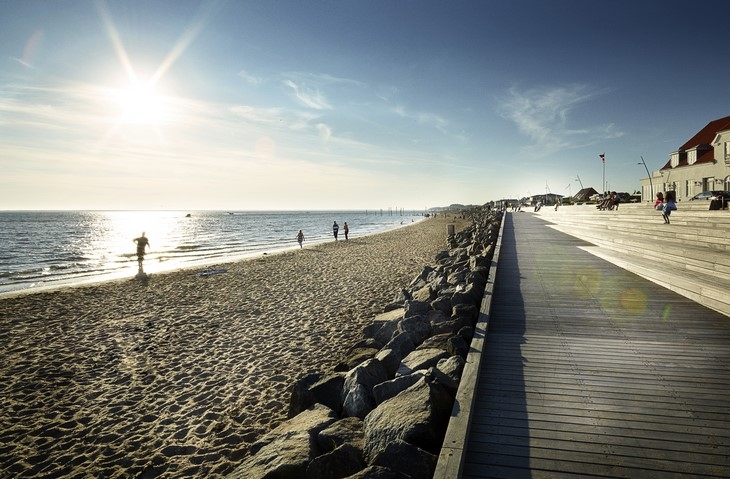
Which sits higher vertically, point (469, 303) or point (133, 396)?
point (469, 303)

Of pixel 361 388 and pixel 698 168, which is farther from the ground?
pixel 698 168

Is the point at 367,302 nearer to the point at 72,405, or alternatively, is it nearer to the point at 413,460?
the point at 72,405

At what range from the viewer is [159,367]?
290 inches

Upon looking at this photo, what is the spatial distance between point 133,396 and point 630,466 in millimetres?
7295

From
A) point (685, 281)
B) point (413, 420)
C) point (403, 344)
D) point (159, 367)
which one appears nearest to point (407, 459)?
point (413, 420)

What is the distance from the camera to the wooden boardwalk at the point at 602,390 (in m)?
2.88

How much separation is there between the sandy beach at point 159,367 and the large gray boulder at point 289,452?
99cm

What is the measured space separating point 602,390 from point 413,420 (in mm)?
2270

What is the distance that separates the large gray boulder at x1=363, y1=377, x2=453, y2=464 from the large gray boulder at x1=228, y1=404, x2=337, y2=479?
23.6 inches

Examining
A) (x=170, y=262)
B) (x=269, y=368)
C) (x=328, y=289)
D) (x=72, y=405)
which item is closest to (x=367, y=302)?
(x=328, y=289)

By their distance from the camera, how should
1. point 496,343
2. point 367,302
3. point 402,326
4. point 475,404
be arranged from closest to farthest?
point 475,404, point 496,343, point 402,326, point 367,302

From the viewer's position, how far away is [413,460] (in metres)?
2.91

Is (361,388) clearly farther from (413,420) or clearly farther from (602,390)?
(602,390)

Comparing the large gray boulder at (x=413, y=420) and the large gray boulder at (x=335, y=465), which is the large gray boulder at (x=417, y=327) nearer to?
the large gray boulder at (x=413, y=420)
